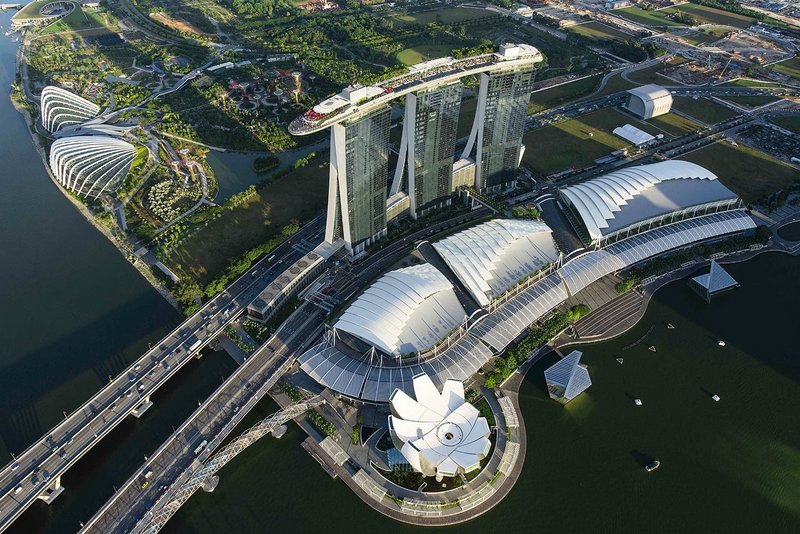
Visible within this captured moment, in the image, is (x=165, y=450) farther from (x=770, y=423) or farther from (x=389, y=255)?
(x=770, y=423)

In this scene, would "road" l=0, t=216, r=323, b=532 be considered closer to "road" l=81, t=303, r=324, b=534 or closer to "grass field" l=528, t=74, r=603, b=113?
"road" l=81, t=303, r=324, b=534

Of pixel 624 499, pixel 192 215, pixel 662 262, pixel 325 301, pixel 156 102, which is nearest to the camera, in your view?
pixel 624 499

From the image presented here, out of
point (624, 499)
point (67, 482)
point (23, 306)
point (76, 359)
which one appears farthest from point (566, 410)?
point (23, 306)

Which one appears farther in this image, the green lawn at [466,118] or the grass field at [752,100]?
the grass field at [752,100]

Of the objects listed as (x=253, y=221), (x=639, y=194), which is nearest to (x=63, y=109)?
(x=253, y=221)

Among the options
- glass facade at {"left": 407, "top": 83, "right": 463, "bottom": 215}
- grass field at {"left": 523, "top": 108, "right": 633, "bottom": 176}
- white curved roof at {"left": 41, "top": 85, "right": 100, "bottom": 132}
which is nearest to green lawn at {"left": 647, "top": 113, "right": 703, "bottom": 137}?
grass field at {"left": 523, "top": 108, "right": 633, "bottom": 176}

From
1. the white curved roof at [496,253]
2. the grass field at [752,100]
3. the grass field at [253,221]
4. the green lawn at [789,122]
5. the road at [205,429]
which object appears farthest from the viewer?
the grass field at [752,100]

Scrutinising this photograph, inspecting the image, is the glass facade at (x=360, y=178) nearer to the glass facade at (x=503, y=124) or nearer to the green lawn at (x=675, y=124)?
the glass facade at (x=503, y=124)

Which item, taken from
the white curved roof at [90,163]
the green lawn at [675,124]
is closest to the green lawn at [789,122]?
the green lawn at [675,124]
